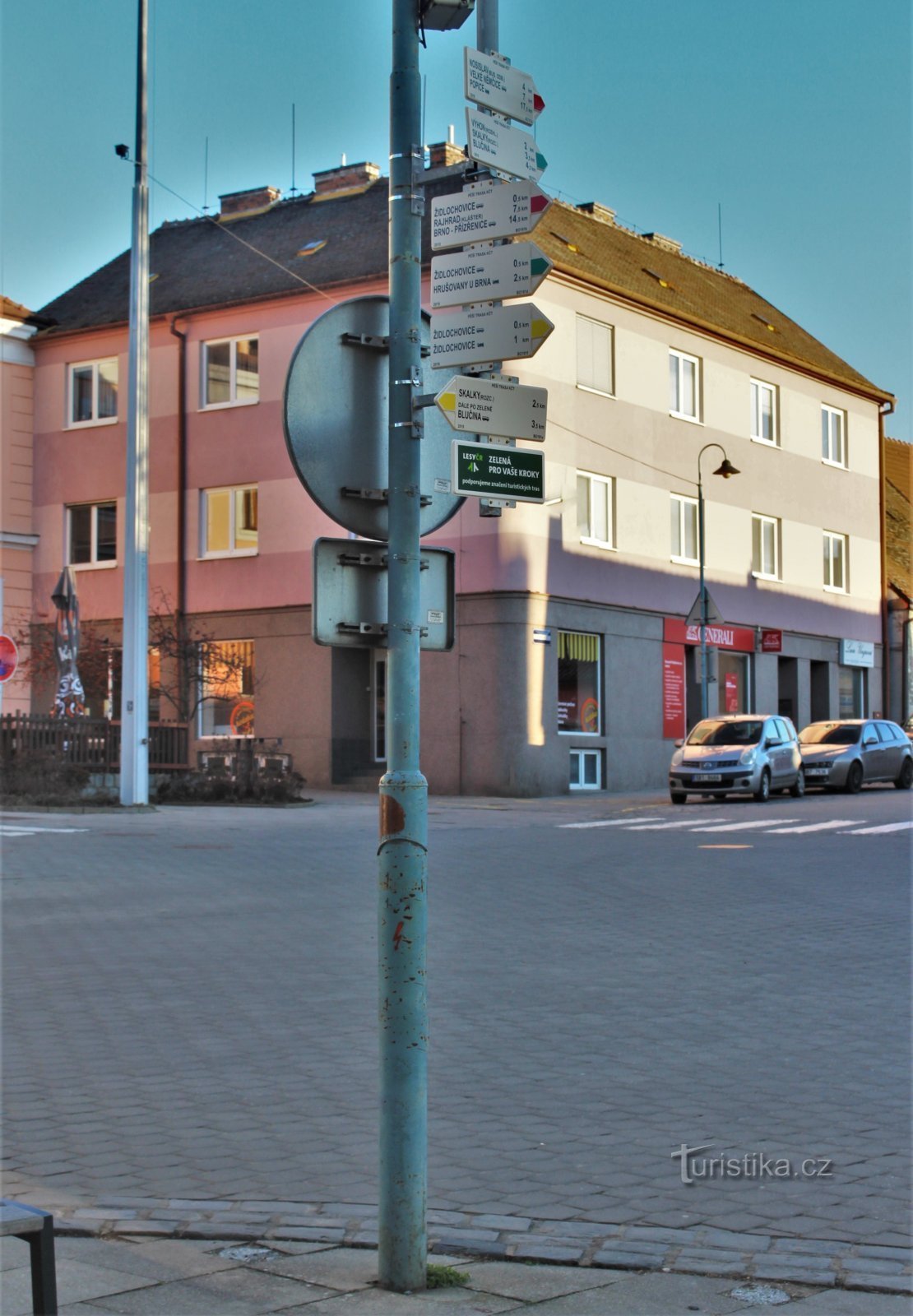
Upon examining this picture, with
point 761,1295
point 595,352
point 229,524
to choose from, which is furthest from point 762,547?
point 761,1295

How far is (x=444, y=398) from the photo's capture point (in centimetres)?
484

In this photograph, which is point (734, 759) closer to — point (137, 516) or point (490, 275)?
point (137, 516)

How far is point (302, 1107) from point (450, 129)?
32.8m

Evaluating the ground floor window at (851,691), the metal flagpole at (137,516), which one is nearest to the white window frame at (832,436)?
the ground floor window at (851,691)

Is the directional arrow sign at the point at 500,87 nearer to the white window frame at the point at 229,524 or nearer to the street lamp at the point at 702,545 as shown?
the street lamp at the point at 702,545

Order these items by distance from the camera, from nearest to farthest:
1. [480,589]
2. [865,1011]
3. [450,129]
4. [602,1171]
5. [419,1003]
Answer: [419,1003], [602,1171], [865,1011], [480,589], [450,129]

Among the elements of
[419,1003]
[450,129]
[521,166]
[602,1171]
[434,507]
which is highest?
[450,129]

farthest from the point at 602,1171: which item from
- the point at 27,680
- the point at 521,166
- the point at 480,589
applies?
the point at 27,680

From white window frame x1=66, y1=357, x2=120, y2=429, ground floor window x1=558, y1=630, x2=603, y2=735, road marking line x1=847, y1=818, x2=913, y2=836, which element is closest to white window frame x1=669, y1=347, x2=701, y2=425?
ground floor window x1=558, y1=630, x2=603, y2=735

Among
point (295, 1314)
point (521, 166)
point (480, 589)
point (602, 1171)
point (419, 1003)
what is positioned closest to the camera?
point (295, 1314)

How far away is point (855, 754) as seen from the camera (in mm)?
32406

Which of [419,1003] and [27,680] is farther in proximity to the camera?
[27,680]

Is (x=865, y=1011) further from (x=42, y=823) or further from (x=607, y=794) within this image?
(x=607, y=794)

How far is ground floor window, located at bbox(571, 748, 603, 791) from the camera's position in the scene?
113 feet
